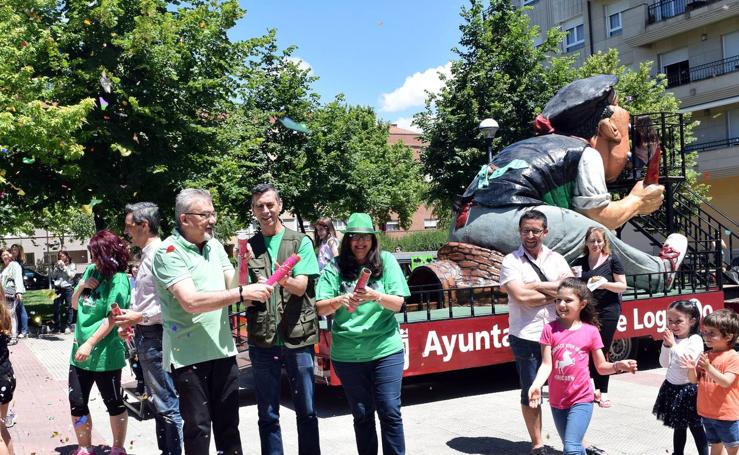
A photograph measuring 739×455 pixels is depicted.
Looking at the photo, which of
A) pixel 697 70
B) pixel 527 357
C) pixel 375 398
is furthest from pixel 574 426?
pixel 697 70

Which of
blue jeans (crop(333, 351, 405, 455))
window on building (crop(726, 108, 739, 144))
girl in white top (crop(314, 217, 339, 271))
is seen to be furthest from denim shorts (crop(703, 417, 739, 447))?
window on building (crop(726, 108, 739, 144))

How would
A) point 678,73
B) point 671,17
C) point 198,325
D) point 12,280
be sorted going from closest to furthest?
1. point 198,325
2. point 12,280
3. point 671,17
4. point 678,73

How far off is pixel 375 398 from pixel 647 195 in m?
5.91

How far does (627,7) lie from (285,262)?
1216 inches

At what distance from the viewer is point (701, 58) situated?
2730 cm

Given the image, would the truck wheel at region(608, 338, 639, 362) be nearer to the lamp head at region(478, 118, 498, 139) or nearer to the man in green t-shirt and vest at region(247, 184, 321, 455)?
the man in green t-shirt and vest at region(247, 184, 321, 455)

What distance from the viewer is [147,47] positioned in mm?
13992

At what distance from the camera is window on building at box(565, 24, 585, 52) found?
32.5 metres

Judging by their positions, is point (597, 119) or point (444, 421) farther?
point (597, 119)

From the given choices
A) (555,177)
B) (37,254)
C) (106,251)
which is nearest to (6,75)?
(106,251)

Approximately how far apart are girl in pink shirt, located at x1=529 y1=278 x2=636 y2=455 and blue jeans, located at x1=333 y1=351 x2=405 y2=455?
83cm

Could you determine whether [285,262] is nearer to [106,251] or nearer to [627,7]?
[106,251]

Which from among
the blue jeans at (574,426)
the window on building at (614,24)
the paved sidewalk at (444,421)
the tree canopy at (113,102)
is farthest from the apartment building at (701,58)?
the blue jeans at (574,426)

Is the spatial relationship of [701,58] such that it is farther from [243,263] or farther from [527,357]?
[243,263]
